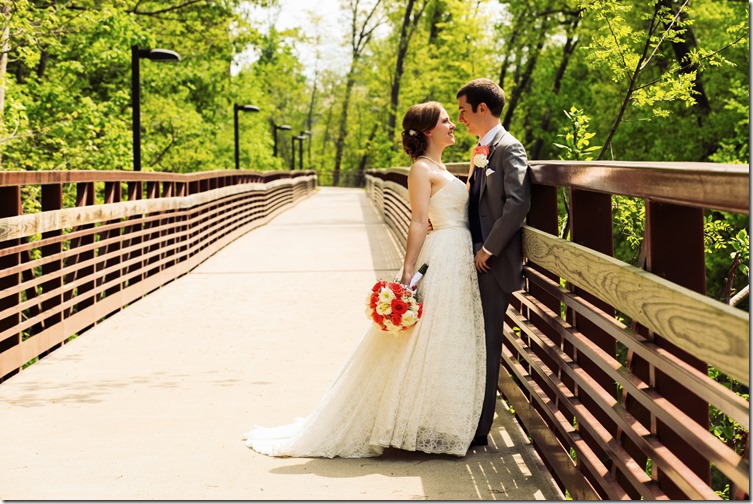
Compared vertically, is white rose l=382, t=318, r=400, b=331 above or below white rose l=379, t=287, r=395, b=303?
below

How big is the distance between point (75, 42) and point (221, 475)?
20.3 m

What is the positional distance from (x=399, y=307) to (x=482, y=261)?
474 mm

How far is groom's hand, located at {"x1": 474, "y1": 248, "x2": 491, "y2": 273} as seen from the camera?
498cm

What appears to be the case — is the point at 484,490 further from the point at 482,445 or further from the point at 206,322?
the point at 206,322

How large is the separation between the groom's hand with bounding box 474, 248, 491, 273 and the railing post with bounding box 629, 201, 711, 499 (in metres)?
1.72

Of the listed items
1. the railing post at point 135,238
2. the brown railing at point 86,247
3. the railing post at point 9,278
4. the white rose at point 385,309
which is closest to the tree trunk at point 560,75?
the brown railing at point 86,247

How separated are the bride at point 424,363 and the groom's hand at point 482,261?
0.20ft

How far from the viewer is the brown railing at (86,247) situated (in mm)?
7246

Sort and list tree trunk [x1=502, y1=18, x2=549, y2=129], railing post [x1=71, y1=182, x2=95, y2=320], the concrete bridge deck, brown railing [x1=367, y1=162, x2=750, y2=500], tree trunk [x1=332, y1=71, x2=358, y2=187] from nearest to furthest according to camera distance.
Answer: brown railing [x1=367, y1=162, x2=750, y2=500]
the concrete bridge deck
railing post [x1=71, y1=182, x2=95, y2=320]
tree trunk [x1=502, y1=18, x2=549, y2=129]
tree trunk [x1=332, y1=71, x2=358, y2=187]

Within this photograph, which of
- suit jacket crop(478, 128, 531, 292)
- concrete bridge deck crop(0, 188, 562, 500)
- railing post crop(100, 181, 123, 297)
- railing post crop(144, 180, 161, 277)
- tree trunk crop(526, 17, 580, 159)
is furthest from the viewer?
tree trunk crop(526, 17, 580, 159)

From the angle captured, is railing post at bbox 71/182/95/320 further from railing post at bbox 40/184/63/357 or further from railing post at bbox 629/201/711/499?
railing post at bbox 629/201/711/499

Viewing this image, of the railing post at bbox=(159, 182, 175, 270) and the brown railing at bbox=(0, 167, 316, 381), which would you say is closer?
the brown railing at bbox=(0, 167, 316, 381)

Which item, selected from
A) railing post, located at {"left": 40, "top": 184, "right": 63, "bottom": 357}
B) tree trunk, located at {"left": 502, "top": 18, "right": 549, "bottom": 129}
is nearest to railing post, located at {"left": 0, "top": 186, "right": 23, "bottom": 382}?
railing post, located at {"left": 40, "top": 184, "right": 63, "bottom": 357}

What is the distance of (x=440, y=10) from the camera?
50719 millimetres
